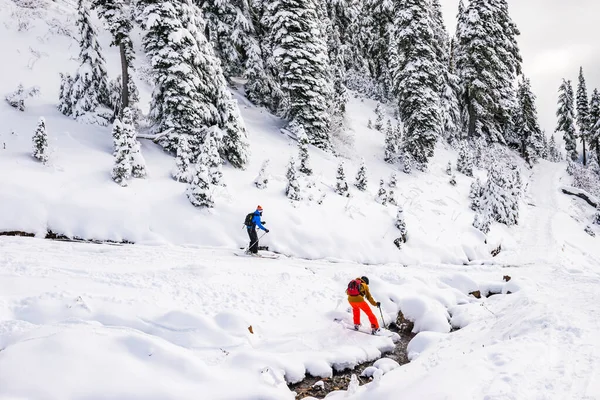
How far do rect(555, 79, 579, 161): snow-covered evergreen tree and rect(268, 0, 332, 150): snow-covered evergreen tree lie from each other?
54559 millimetres

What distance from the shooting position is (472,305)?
1021cm

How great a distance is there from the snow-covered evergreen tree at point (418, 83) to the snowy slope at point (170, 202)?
4658 millimetres

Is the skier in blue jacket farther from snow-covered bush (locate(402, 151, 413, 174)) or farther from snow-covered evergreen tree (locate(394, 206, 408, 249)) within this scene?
snow-covered bush (locate(402, 151, 413, 174))

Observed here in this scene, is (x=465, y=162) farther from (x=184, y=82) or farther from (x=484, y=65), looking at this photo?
(x=184, y=82)

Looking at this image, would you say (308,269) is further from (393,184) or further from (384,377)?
(393,184)

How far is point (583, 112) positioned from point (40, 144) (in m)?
74.3

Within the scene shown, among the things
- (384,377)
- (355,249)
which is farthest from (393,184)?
(384,377)

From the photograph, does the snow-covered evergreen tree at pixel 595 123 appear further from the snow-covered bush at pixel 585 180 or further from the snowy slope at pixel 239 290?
the snowy slope at pixel 239 290

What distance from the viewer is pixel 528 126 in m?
47.2

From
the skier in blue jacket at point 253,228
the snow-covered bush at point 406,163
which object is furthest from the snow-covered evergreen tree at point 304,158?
the snow-covered bush at point 406,163

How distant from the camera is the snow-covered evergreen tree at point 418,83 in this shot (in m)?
26.9

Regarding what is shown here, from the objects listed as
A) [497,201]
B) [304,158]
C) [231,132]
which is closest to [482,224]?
[497,201]

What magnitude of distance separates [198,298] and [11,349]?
382 centimetres

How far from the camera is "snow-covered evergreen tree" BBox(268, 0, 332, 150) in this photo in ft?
77.3
